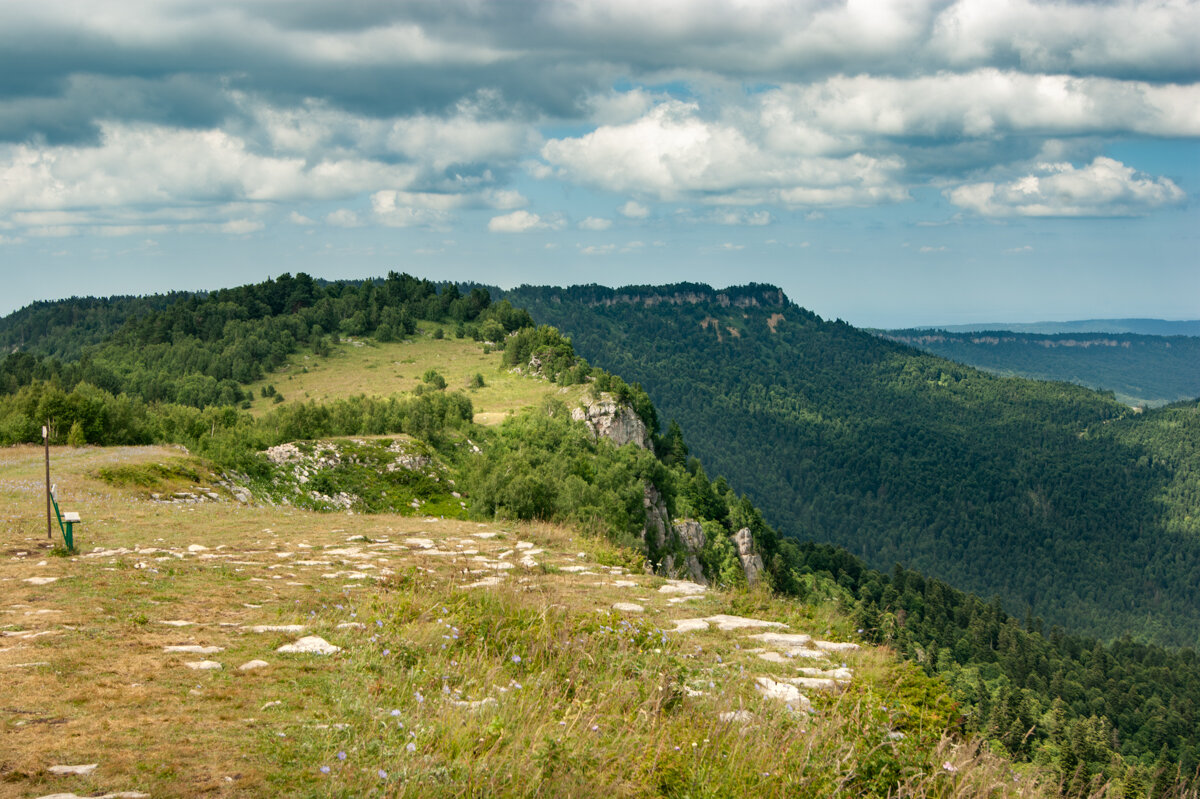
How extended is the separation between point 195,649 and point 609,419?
180ft

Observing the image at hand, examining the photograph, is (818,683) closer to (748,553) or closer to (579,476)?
(579,476)

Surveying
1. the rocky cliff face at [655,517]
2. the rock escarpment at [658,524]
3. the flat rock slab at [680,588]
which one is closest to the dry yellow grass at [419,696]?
the flat rock slab at [680,588]

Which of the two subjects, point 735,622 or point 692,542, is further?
point 692,542

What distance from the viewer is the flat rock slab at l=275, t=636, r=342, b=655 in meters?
6.75

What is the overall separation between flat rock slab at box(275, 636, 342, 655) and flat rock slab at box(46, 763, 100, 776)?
96.9 inches

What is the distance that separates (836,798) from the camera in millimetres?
4777

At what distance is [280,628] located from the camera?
757cm

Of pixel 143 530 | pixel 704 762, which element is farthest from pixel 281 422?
pixel 704 762

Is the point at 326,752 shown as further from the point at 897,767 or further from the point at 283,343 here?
the point at 283,343

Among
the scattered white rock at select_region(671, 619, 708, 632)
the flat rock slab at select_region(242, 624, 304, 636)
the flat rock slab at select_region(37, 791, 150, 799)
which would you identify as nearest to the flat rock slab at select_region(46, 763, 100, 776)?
the flat rock slab at select_region(37, 791, 150, 799)

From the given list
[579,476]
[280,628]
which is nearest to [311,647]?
[280,628]

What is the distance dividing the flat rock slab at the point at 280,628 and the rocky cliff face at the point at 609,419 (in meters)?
51.1

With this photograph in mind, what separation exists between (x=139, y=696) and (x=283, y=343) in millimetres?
88588

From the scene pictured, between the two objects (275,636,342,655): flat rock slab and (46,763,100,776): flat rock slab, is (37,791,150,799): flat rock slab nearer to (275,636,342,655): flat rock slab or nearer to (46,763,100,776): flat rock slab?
(46,763,100,776): flat rock slab
